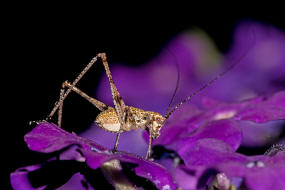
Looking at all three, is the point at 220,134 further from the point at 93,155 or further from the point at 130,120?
the point at 130,120

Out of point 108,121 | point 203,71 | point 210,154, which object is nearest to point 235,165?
point 210,154

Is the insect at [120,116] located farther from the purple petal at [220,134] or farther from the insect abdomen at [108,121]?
the purple petal at [220,134]

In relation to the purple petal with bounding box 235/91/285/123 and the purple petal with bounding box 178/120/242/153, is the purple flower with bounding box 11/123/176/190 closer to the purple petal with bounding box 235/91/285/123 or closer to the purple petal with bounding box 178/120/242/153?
the purple petal with bounding box 178/120/242/153

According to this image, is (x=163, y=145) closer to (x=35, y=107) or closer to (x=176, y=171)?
(x=176, y=171)

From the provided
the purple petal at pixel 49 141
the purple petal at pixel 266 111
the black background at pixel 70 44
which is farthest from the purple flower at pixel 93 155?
the black background at pixel 70 44

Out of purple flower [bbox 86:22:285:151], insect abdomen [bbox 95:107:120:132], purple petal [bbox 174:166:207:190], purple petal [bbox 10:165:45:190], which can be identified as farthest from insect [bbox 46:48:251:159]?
purple flower [bbox 86:22:285:151]

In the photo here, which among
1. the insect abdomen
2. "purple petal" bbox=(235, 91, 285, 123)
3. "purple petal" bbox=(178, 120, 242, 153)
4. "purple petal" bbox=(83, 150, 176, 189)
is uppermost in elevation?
"purple petal" bbox=(235, 91, 285, 123)

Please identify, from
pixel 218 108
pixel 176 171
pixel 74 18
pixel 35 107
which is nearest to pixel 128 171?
pixel 176 171
